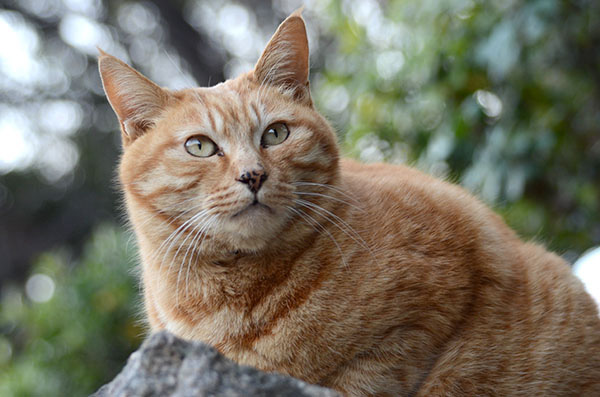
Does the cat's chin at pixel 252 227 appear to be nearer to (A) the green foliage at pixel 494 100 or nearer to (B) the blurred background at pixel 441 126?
(B) the blurred background at pixel 441 126

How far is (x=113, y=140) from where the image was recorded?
635 cm

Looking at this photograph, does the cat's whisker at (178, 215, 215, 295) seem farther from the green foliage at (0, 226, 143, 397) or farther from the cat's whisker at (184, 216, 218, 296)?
the green foliage at (0, 226, 143, 397)

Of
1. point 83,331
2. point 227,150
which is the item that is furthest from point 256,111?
point 83,331

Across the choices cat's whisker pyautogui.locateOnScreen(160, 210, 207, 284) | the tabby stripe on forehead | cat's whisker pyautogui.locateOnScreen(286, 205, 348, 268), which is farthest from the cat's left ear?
cat's whisker pyautogui.locateOnScreen(160, 210, 207, 284)

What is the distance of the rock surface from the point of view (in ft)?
3.99

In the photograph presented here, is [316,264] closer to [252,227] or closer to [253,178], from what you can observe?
[252,227]

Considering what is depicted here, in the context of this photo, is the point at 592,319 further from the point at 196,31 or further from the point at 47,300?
the point at 196,31

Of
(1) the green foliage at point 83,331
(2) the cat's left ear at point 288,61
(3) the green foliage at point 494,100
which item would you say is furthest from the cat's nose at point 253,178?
(1) the green foliage at point 83,331

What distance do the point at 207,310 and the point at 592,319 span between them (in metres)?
1.32

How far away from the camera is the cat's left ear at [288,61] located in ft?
A: 6.61

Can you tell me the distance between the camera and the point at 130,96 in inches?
76.8

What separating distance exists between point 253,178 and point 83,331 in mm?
2528

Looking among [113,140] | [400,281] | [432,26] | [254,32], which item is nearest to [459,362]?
[400,281]

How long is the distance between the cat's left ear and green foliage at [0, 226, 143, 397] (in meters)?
2.01
